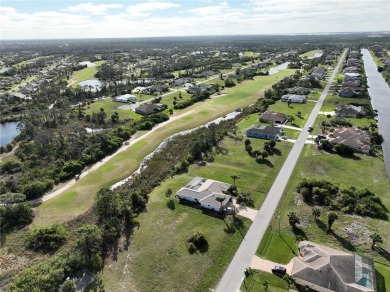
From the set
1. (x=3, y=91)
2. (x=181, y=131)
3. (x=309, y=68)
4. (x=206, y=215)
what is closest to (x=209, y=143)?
(x=181, y=131)

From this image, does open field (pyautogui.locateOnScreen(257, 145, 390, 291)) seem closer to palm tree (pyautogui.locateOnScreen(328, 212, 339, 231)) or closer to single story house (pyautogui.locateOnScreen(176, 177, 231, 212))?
palm tree (pyautogui.locateOnScreen(328, 212, 339, 231))

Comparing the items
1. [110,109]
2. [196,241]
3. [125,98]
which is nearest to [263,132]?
[196,241]

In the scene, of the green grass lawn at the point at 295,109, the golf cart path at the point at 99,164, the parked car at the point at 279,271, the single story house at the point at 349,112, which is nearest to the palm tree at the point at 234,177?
the parked car at the point at 279,271

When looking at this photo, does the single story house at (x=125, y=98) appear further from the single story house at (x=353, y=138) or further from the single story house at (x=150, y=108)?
the single story house at (x=353, y=138)

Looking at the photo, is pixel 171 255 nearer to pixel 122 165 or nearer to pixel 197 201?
pixel 197 201

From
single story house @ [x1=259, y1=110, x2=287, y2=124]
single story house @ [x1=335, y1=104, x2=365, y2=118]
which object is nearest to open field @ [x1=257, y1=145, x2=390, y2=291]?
single story house @ [x1=259, y1=110, x2=287, y2=124]

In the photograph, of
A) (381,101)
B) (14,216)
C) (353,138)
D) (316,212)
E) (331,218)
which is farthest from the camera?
(381,101)
